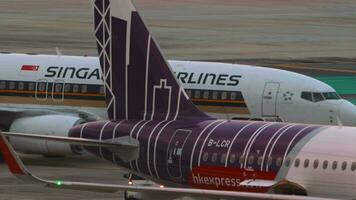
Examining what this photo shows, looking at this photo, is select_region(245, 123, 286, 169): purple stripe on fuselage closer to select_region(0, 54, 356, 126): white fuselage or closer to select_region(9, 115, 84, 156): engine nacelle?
select_region(0, 54, 356, 126): white fuselage

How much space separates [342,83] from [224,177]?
42161 millimetres

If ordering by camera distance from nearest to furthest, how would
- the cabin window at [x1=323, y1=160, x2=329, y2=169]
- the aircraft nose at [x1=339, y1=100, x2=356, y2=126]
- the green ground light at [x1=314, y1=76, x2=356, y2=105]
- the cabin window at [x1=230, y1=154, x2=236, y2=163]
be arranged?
1. the cabin window at [x1=323, y1=160, x2=329, y2=169]
2. the cabin window at [x1=230, y1=154, x2=236, y2=163]
3. the aircraft nose at [x1=339, y1=100, x2=356, y2=126]
4. the green ground light at [x1=314, y1=76, x2=356, y2=105]

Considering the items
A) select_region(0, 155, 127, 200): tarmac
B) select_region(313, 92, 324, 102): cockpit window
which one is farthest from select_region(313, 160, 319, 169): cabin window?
select_region(313, 92, 324, 102): cockpit window

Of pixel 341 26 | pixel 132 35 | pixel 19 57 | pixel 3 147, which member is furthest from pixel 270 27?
pixel 3 147

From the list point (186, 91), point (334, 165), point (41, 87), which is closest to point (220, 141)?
point (334, 165)

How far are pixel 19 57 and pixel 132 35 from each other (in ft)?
50.3

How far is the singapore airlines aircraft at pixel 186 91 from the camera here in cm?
4359

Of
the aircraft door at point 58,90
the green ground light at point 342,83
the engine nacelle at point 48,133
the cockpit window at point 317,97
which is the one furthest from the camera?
the green ground light at point 342,83

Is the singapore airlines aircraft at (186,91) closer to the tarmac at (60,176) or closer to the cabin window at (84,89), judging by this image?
the cabin window at (84,89)

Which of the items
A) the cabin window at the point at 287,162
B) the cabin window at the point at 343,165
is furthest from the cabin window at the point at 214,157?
the cabin window at the point at 343,165

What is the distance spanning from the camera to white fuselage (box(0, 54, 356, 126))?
43688 millimetres

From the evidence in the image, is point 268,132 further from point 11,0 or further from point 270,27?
point 11,0

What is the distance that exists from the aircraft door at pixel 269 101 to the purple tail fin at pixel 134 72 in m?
11.6

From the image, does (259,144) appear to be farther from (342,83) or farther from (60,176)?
(342,83)
